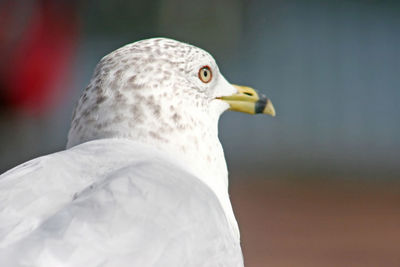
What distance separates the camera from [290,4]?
27.5 feet

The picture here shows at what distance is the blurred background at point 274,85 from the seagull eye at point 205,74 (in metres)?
4.00

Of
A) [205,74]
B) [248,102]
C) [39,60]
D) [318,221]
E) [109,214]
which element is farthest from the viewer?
[39,60]

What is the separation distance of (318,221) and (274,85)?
2393 millimetres

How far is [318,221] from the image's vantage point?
19.5 feet

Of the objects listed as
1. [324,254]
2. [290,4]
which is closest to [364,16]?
[290,4]

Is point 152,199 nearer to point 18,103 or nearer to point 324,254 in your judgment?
point 324,254

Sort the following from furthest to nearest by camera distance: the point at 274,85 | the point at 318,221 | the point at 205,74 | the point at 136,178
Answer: the point at 274,85 < the point at 318,221 < the point at 205,74 < the point at 136,178

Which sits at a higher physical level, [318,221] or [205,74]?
[205,74]

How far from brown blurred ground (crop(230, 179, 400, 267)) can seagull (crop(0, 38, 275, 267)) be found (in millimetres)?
2832

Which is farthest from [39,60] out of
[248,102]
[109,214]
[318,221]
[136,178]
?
[109,214]

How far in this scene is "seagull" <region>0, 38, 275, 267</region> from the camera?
1057mm

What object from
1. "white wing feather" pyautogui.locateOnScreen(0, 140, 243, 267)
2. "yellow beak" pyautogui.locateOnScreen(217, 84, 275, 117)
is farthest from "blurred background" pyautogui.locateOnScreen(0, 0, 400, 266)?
"white wing feather" pyautogui.locateOnScreen(0, 140, 243, 267)

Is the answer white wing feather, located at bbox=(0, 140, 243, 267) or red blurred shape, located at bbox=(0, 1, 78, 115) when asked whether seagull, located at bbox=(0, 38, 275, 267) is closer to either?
white wing feather, located at bbox=(0, 140, 243, 267)

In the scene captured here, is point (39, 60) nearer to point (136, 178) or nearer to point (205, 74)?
point (205, 74)
